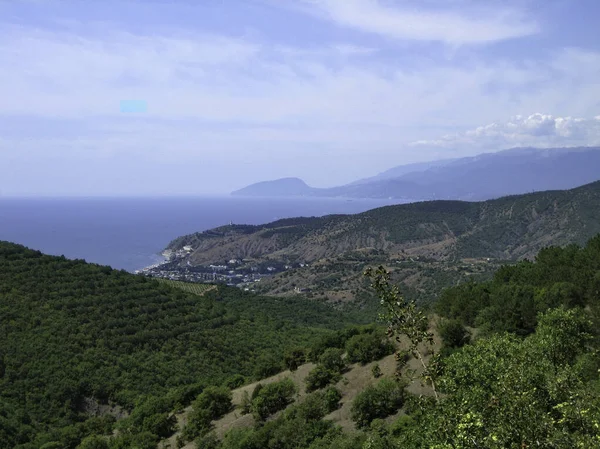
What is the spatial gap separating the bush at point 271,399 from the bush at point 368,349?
509cm

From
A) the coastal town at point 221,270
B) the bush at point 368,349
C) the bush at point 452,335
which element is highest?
the bush at point 452,335

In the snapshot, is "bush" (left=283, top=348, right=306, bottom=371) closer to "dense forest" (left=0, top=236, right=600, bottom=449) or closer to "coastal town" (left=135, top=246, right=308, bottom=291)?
"dense forest" (left=0, top=236, right=600, bottom=449)

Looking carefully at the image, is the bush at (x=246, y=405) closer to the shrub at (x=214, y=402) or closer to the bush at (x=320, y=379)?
the shrub at (x=214, y=402)

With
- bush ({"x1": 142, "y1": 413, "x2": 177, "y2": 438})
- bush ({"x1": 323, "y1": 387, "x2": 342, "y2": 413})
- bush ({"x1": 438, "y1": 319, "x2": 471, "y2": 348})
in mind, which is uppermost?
bush ({"x1": 438, "y1": 319, "x2": 471, "y2": 348})

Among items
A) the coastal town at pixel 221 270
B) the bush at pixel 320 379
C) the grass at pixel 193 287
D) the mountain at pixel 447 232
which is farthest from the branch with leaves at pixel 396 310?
the mountain at pixel 447 232

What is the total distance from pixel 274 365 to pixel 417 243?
13830 centimetres

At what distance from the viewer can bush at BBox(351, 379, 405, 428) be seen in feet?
74.3

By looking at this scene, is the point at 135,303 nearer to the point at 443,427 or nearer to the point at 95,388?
the point at 95,388

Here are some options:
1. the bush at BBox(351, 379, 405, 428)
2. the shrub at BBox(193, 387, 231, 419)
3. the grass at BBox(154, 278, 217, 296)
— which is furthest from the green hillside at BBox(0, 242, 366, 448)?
the grass at BBox(154, 278, 217, 296)

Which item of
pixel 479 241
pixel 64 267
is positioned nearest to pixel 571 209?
pixel 479 241

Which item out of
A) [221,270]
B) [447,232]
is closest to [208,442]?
[221,270]

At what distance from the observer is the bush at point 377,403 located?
22641mm

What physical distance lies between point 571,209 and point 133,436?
153 m

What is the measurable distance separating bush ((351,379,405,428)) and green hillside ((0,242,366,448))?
45.3ft
